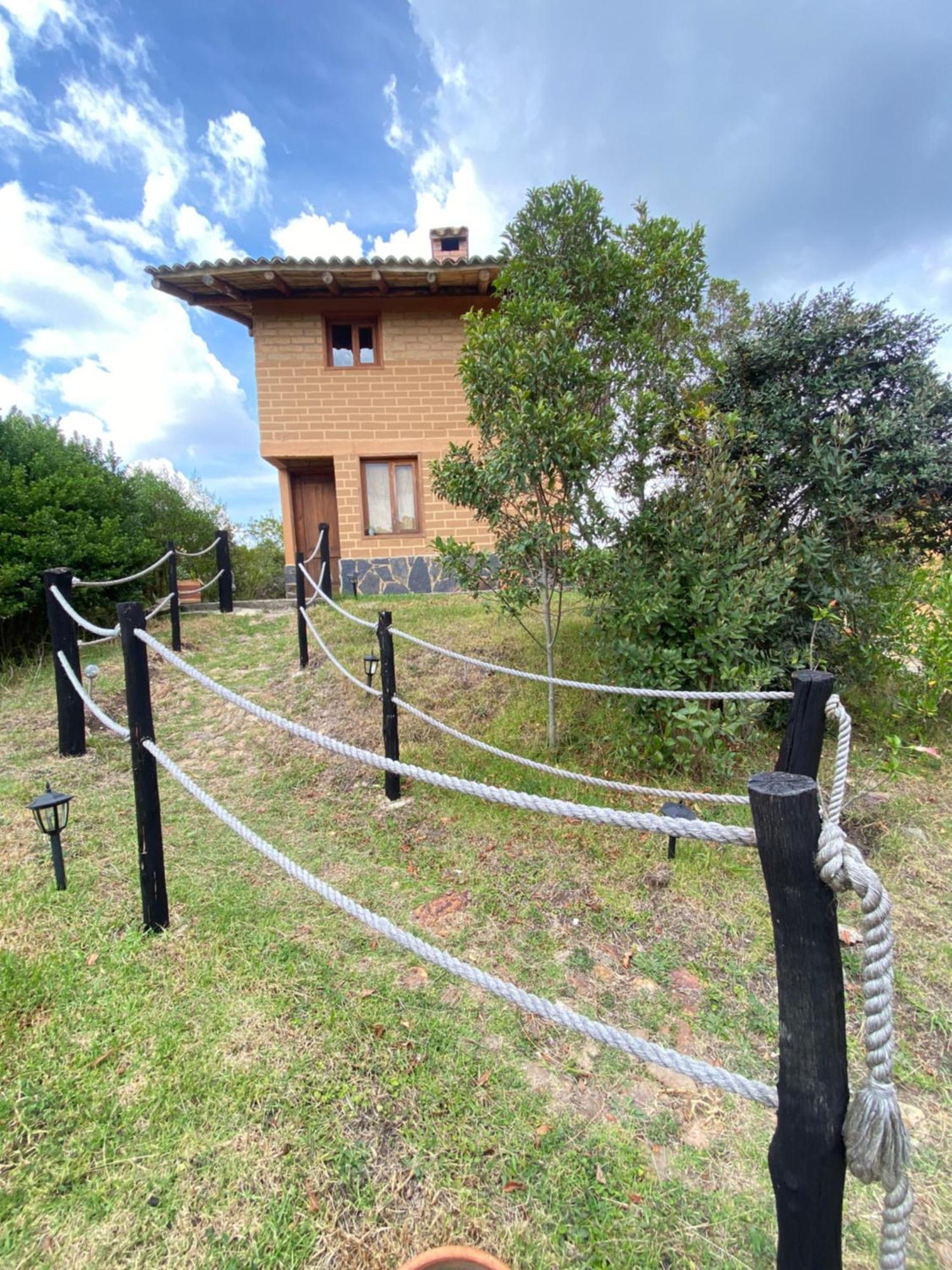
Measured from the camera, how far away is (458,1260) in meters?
1.10

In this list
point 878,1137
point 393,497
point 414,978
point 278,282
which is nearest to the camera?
point 878,1137

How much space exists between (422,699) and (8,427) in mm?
6147

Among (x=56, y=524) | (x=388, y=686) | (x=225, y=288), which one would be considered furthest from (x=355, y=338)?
(x=388, y=686)

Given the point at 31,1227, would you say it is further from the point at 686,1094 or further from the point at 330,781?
the point at 330,781

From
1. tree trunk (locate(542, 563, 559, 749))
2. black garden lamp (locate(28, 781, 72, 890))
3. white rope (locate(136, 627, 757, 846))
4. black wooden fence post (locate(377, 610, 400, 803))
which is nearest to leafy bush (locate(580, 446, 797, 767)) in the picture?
tree trunk (locate(542, 563, 559, 749))

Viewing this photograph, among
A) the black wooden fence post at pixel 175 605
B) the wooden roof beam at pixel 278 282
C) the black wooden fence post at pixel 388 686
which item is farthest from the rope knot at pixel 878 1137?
the wooden roof beam at pixel 278 282

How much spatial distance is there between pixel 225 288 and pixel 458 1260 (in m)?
10.2

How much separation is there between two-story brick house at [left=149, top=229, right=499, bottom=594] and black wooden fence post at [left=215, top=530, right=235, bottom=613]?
1.13 m

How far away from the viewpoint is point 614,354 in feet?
11.3

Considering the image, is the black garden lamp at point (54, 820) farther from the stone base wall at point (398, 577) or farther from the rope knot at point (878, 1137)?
the stone base wall at point (398, 577)

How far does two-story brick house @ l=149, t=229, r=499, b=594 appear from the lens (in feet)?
28.4

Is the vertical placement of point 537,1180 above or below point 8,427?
below

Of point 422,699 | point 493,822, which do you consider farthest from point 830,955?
point 422,699

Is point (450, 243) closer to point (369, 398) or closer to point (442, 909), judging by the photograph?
point (369, 398)
